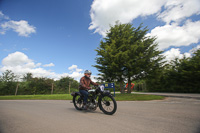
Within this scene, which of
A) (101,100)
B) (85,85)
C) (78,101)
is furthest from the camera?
(78,101)

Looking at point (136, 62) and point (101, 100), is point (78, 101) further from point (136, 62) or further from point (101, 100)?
point (136, 62)

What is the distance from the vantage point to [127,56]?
37.7 ft

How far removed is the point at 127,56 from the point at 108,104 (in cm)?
806

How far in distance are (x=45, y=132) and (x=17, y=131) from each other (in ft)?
2.28

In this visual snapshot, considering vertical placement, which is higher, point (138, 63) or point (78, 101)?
point (138, 63)

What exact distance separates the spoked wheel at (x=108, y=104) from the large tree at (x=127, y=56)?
7353mm

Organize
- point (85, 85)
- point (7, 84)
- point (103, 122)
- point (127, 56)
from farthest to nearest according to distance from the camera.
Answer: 1. point (7, 84)
2. point (127, 56)
3. point (85, 85)
4. point (103, 122)

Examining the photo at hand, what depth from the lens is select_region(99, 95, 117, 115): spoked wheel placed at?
4046mm

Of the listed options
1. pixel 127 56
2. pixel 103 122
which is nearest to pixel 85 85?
pixel 103 122

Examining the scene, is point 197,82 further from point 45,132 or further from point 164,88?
point 45,132

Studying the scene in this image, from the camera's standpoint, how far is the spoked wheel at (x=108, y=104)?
13.3 feet

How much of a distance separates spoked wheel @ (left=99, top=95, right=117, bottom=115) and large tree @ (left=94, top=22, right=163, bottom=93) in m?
7.35

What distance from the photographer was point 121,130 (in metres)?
2.55

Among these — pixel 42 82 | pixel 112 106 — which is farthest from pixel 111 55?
pixel 42 82
